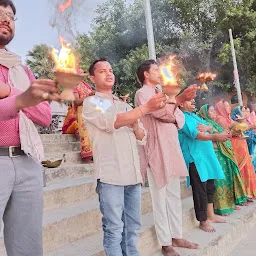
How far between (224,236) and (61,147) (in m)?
2.97

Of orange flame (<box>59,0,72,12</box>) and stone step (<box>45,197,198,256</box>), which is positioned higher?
orange flame (<box>59,0,72,12</box>)

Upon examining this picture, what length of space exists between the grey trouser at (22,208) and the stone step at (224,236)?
1.98m

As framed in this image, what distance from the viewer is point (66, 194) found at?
4078 millimetres

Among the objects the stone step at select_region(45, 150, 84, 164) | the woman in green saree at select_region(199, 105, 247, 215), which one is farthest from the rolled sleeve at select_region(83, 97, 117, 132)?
the woman in green saree at select_region(199, 105, 247, 215)

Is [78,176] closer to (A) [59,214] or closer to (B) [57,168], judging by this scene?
(B) [57,168]

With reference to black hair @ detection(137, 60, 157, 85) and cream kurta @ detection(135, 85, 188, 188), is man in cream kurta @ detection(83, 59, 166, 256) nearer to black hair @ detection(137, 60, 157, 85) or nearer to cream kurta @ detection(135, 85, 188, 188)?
cream kurta @ detection(135, 85, 188, 188)

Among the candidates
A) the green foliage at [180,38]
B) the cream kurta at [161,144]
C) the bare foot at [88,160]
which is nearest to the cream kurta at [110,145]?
the cream kurta at [161,144]

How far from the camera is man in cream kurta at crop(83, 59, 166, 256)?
2.63 meters

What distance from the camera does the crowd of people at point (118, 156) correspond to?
5.99ft

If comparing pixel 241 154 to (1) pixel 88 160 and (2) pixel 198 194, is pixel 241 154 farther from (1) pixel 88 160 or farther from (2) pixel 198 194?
(1) pixel 88 160

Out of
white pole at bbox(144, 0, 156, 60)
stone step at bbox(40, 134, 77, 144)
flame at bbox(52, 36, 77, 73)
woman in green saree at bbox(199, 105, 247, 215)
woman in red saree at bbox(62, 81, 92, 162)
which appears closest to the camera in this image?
flame at bbox(52, 36, 77, 73)

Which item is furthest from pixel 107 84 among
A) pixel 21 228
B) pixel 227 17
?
pixel 227 17

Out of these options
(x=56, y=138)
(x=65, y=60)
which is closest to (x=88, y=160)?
(x=56, y=138)

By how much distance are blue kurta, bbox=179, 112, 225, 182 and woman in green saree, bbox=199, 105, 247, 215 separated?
84cm
